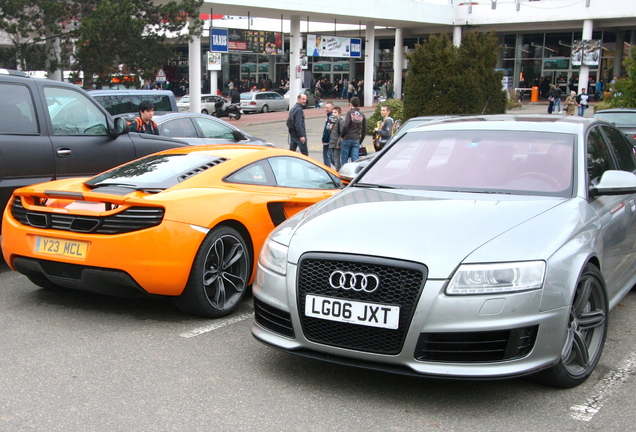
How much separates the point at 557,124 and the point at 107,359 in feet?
11.9

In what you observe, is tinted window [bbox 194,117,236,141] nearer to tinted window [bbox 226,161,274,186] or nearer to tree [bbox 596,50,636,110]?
tinted window [bbox 226,161,274,186]

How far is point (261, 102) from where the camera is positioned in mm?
44781

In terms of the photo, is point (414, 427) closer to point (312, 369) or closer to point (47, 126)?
point (312, 369)

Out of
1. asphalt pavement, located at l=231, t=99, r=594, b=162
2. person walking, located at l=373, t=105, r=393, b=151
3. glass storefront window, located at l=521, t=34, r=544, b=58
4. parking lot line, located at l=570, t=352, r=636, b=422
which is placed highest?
glass storefront window, located at l=521, t=34, r=544, b=58

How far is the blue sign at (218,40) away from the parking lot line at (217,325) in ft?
102

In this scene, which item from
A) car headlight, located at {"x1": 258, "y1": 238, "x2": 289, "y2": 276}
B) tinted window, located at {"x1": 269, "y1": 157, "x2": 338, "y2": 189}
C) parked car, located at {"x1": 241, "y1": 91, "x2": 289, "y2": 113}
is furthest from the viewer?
parked car, located at {"x1": 241, "y1": 91, "x2": 289, "y2": 113}

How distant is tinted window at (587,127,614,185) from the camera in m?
5.02

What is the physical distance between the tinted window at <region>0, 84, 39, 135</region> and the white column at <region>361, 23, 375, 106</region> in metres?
39.7

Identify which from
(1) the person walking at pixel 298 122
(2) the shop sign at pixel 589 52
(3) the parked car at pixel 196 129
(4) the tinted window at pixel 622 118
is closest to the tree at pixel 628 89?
(4) the tinted window at pixel 622 118

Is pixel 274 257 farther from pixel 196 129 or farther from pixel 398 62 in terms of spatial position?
pixel 398 62

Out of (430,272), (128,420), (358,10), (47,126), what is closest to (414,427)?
(430,272)

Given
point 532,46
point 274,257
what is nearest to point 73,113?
point 274,257

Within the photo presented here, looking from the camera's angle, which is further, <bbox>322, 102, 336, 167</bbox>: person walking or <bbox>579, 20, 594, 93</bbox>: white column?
<bbox>579, 20, 594, 93</bbox>: white column

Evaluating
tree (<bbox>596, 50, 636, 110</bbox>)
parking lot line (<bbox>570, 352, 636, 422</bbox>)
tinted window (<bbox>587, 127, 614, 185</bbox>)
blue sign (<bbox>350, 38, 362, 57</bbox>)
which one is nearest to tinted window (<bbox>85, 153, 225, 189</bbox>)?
tinted window (<bbox>587, 127, 614, 185</bbox>)
